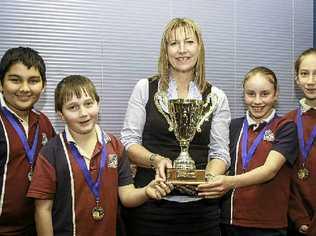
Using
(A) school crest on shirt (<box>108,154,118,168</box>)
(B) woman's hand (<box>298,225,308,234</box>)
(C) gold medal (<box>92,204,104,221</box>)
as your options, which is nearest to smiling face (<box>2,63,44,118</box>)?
(A) school crest on shirt (<box>108,154,118,168</box>)

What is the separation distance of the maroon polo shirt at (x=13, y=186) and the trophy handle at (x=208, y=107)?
72cm

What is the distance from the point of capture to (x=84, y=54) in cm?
247

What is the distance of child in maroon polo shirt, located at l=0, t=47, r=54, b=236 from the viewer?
65.6 inches

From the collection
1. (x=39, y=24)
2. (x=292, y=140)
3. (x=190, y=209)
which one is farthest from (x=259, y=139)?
(x=39, y=24)

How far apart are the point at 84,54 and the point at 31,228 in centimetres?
110

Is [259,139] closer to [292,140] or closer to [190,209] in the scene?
[292,140]

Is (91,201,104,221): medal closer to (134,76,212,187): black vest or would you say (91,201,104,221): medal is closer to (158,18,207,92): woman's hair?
(134,76,212,187): black vest

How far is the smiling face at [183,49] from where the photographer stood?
1.77 metres

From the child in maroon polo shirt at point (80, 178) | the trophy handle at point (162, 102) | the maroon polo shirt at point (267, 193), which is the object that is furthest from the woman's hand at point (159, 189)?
the maroon polo shirt at point (267, 193)

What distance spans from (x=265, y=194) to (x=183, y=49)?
A: 77 cm

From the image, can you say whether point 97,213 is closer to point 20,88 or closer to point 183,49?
point 20,88

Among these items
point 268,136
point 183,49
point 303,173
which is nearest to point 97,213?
point 183,49

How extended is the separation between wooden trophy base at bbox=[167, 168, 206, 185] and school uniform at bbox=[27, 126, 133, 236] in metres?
0.27

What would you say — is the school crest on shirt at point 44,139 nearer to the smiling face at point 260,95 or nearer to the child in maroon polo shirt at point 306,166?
the smiling face at point 260,95
